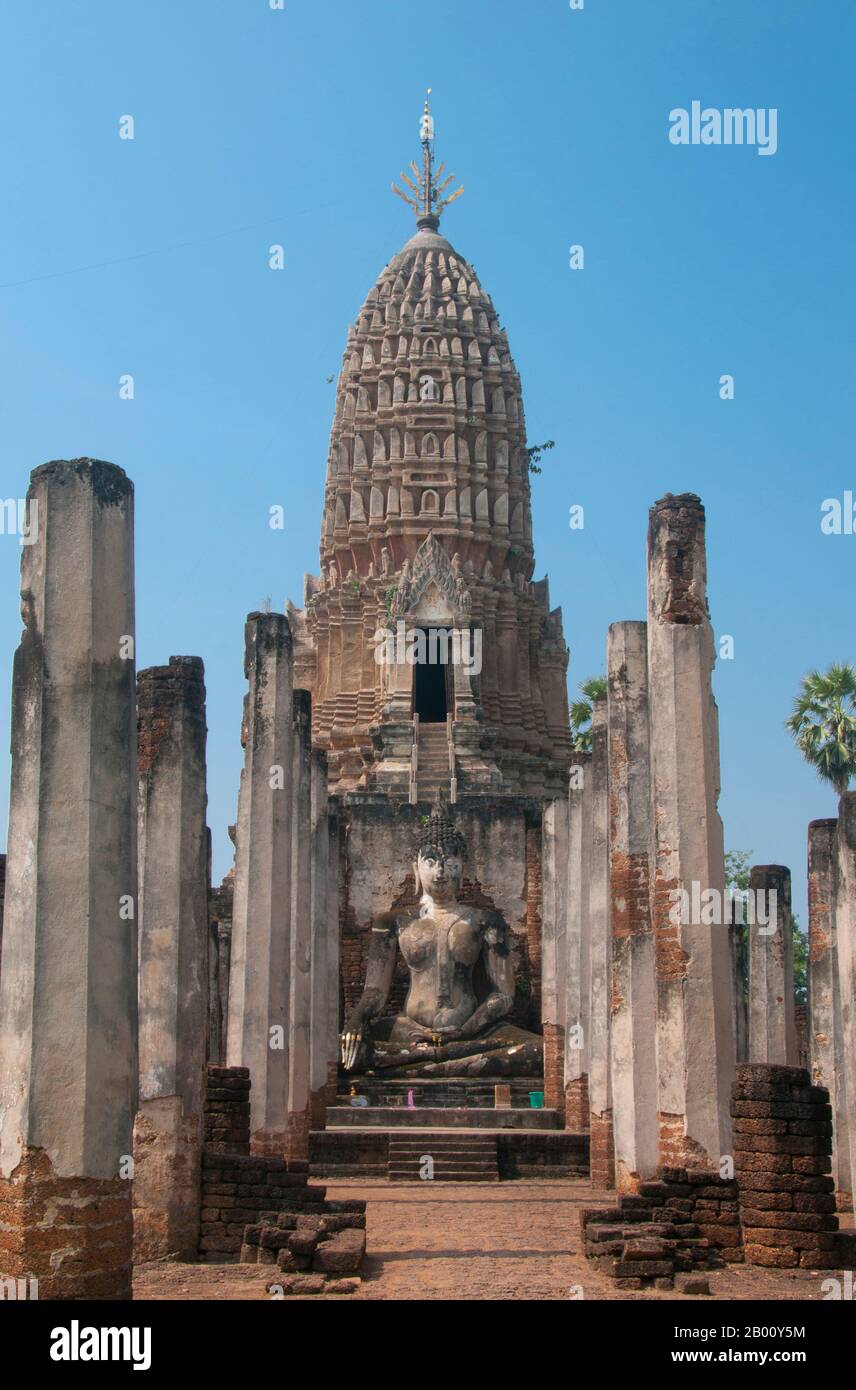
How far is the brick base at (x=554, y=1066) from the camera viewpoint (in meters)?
24.6

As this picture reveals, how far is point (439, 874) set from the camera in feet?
94.6

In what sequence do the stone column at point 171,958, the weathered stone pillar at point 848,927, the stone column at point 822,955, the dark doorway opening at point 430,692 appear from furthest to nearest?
1. the dark doorway opening at point 430,692
2. the stone column at point 822,955
3. the weathered stone pillar at point 848,927
4. the stone column at point 171,958

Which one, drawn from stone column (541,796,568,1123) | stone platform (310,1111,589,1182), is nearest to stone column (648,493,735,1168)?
stone platform (310,1111,589,1182)

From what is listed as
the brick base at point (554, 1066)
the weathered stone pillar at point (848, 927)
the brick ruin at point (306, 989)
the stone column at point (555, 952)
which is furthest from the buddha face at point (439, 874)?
the weathered stone pillar at point (848, 927)

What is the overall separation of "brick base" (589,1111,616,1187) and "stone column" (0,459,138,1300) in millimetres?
10042

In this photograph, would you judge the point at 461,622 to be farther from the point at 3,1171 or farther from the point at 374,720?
the point at 3,1171

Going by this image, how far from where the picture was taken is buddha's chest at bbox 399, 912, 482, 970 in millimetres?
28594

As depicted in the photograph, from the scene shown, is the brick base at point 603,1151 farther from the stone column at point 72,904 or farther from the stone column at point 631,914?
the stone column at point 72,904

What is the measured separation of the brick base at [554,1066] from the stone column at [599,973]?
18.5 ft

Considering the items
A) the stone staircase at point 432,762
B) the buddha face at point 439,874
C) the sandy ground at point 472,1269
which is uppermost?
the stone staircase at point 432,762

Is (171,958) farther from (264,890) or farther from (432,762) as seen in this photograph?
(432,762)

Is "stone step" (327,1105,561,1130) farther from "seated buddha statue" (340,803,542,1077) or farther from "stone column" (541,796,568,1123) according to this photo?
"seated buddha statue" (340,803,542,1077)

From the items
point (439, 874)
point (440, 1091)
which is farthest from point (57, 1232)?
point (439, 874)
